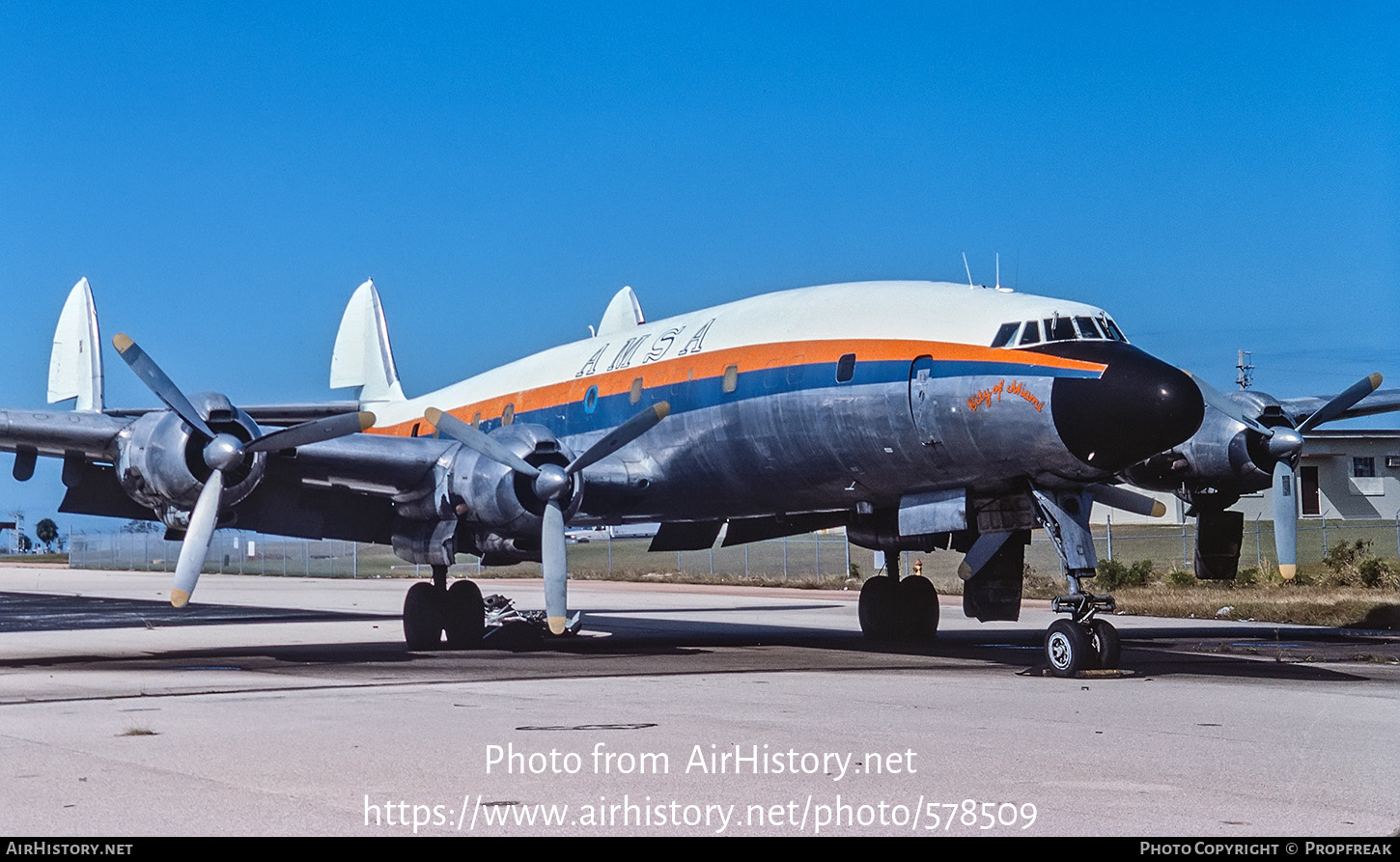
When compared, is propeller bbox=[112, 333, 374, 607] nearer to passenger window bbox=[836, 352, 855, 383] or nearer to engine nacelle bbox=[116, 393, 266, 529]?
engine nacelle bbox=[116, 393, 266, 529]

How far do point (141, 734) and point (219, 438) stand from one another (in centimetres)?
661

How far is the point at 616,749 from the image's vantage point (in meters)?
8.84

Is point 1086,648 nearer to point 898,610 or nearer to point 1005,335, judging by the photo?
point 1005,335

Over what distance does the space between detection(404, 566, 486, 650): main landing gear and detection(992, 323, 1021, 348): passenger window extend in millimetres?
8553

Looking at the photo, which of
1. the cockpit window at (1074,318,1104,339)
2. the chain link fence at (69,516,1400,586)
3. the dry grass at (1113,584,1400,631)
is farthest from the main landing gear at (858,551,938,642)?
the chain link fence at (69,516,1400,586)

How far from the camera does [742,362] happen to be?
17188mm

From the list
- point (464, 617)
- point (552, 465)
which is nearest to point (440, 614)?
point (464, 617)

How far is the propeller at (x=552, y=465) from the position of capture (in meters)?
16.4

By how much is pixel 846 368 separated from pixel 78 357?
12.1 m

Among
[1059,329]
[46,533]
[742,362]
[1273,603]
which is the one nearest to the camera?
[1059,329]

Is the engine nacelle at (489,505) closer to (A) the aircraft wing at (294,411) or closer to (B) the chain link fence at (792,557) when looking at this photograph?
(A) the aircraft wing at (294,411)

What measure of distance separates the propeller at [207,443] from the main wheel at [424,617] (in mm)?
3637
